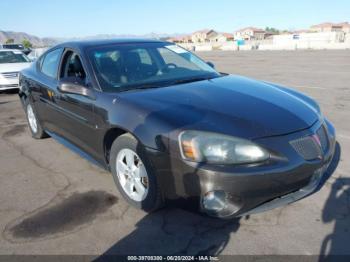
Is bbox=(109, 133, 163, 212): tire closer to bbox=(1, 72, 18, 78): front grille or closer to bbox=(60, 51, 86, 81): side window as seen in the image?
bbox=(60, 51, 86, 81): side window

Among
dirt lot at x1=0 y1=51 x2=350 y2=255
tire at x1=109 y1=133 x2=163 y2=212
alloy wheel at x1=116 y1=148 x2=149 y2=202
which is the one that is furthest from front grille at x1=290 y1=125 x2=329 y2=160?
alloy wheel at x1=116 y1=148 x2=149 y2=202

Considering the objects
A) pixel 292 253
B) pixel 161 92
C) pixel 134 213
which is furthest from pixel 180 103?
pixel 292 253

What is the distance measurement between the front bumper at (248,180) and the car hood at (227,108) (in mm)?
167

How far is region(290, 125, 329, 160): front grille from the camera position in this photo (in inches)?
107

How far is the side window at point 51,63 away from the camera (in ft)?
14.9

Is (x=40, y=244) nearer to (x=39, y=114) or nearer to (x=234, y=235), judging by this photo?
(x=234, y=235)

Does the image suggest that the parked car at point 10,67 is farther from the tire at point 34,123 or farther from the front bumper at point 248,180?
the front bumper at point 248,180

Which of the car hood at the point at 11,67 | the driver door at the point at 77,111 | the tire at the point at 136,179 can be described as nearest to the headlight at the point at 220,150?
the tire at the point at 136,179

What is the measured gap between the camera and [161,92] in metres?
3.32

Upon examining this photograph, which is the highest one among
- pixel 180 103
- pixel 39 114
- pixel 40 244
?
pixel 180 103

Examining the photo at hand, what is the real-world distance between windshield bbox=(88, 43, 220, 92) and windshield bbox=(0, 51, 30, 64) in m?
9.63

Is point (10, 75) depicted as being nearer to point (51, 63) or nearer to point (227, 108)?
point (51, 63)

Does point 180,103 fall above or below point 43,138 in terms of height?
above

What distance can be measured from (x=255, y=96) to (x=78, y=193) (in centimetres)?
211
